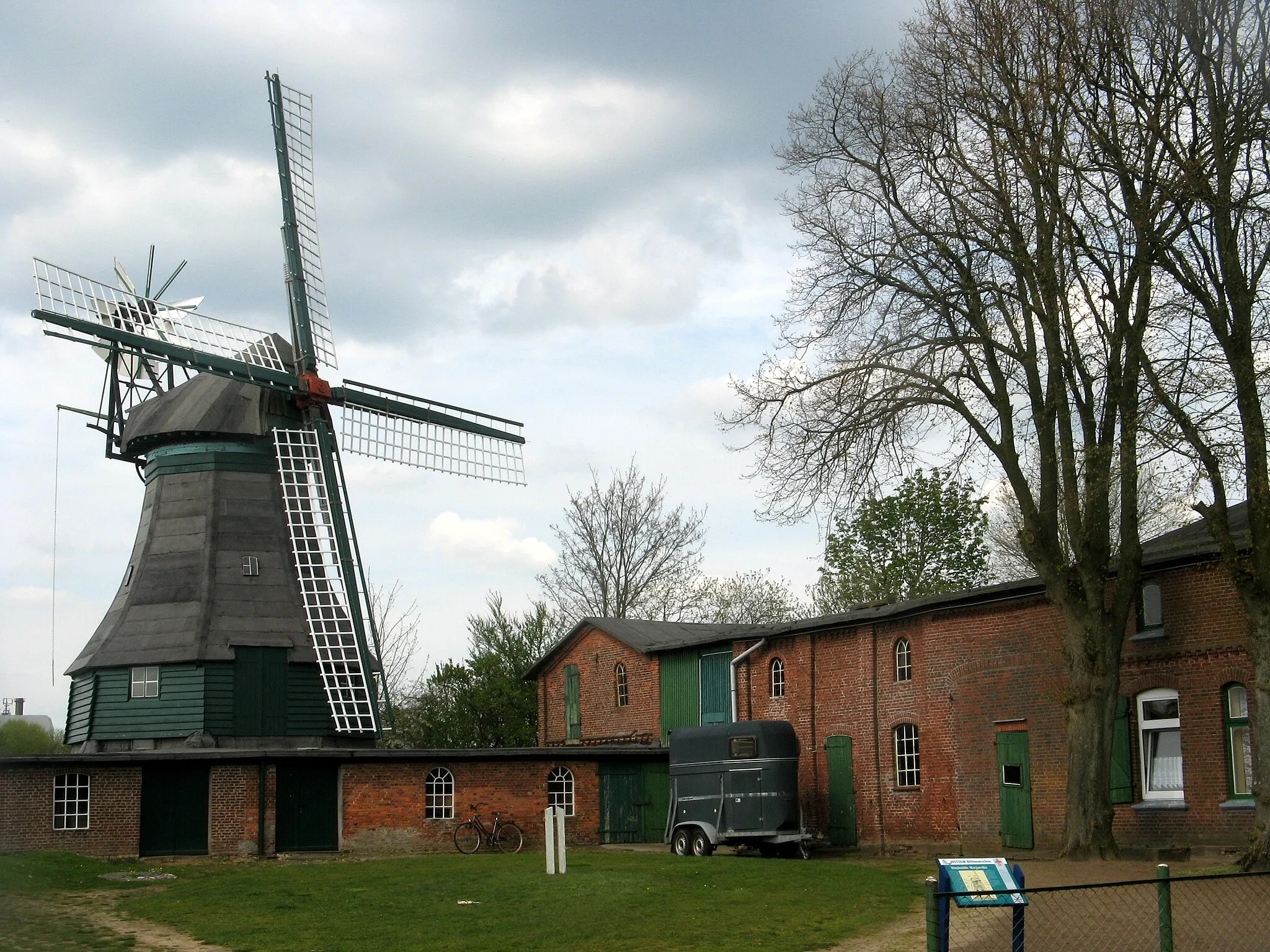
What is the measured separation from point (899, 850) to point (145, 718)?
15.4m

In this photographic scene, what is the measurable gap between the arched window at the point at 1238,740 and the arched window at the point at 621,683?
17488 mm

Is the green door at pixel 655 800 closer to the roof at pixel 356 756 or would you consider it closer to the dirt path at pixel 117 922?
the roof at pixel 356 756

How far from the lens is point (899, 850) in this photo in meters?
26.6

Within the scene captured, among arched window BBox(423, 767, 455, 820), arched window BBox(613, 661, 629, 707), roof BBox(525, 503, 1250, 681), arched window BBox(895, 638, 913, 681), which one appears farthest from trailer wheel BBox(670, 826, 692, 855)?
arched window BBox(613, 661, 629, 707)

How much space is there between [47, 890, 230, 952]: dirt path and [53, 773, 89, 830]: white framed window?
6.84 meters

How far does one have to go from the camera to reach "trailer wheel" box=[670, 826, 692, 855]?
87.6 ft

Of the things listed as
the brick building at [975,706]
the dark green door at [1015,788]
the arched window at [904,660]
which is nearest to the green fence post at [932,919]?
the brick building at [975,706]

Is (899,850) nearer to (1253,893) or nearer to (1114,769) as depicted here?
(1114,769)

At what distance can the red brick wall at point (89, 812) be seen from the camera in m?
25.7

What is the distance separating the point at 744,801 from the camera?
84.8 feet

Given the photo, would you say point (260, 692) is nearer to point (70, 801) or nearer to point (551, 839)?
point (70, 801)

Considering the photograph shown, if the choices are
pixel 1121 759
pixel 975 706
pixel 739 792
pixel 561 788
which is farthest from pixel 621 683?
pixel 1121 759

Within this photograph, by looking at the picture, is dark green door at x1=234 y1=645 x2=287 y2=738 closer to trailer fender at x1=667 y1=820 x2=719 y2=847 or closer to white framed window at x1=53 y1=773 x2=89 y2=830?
white framed window at x1=53 y1=773 x2=89 y2=830

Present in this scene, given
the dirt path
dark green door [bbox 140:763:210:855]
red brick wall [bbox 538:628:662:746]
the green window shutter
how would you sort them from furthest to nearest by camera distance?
red brick wall [bbox 538:628:662:746]
dark green door [bbox 140:763:210:855]
the green window shutter
the dirt path
